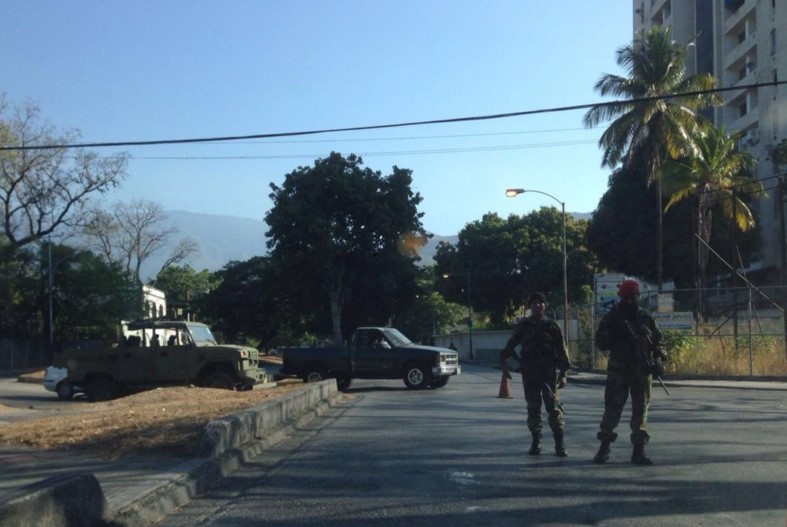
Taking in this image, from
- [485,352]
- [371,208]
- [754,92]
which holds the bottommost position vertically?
[485,352]

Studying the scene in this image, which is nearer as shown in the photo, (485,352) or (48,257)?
(48,257)

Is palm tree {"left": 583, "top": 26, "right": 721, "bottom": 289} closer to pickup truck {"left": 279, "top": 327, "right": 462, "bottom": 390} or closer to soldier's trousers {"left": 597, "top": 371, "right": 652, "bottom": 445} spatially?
pickup truck {"left": 279, "top": 327, "right": 462, "bottom": 390}

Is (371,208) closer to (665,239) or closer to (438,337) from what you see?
(665,239)

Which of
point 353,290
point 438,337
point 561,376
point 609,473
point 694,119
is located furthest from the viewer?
point 438,337

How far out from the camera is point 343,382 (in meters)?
26.5

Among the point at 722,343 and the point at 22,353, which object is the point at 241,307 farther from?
the point at 722,343

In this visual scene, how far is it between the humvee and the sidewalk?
10.9 metres

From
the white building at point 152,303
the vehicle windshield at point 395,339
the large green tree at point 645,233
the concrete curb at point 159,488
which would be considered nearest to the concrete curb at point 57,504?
the concrete curb at point 159,488

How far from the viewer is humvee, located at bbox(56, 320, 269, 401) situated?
23.0 m

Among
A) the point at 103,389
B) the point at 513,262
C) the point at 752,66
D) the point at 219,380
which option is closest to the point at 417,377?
the point at 219,380

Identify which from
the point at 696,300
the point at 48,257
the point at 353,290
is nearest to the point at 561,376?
the point at 696,300

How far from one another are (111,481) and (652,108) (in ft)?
107

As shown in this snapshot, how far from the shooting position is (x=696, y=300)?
126ft

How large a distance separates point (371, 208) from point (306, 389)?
95.0ft
